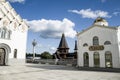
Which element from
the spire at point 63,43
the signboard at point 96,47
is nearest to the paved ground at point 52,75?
the signboard at point 96,47

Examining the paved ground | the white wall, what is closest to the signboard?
the white wall

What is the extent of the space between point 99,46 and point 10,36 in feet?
49.4

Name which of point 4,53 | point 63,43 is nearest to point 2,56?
point 4,53

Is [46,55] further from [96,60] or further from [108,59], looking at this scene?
[108,59]

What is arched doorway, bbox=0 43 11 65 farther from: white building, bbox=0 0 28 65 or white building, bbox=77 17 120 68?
white building, bbox=77 17 120 68

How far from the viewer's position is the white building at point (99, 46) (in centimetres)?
2253

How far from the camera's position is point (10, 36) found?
2600 centimetres

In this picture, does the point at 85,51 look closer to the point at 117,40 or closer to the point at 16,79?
the point at 117,40

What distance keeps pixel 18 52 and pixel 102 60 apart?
14485 mm

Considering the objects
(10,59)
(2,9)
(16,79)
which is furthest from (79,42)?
(16,79)

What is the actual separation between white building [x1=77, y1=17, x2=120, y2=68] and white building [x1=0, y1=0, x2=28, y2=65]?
10696 mm

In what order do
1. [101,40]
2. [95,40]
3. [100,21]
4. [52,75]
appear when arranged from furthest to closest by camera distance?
[100,21]
[95,40]
[101,40]
[52,75]

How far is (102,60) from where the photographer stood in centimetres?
2356

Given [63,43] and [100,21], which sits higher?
[100,21]
